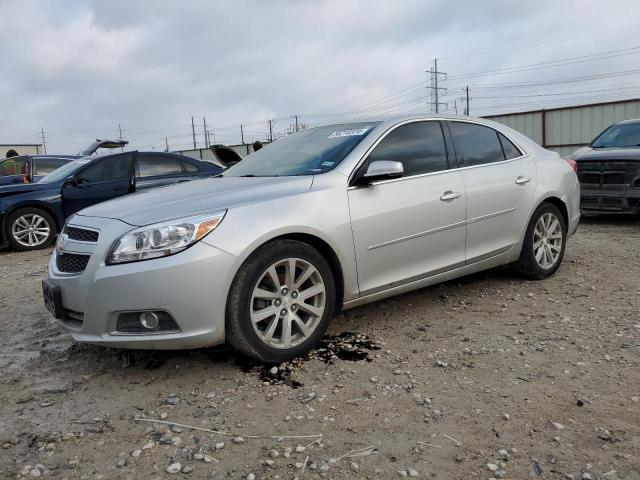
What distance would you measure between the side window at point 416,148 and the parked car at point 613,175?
477cm

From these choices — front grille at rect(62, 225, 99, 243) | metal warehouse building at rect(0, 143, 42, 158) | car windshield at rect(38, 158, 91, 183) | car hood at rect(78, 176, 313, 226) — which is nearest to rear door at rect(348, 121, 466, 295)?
car hood at rect(78, 176, 313, 226)

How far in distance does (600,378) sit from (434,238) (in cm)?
140

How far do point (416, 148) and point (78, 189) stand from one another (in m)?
5.72

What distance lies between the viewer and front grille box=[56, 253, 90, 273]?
123 inches

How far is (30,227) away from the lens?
8516mm

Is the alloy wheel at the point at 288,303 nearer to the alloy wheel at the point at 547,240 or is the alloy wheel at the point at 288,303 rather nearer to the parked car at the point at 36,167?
the alloy wheel at the point at 547,240

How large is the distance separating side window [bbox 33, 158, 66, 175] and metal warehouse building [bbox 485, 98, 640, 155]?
13144 millimetres

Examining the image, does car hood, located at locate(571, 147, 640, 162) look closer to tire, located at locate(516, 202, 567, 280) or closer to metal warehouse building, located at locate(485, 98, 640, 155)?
tire, located at locate(516, 202, 567, 280)

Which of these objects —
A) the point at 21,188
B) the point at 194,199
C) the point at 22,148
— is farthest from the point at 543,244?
the point at 22,148

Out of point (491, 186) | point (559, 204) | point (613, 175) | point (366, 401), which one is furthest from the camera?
point (613, 175)

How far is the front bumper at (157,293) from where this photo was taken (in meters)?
2.89

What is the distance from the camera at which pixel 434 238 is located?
13.0 ft

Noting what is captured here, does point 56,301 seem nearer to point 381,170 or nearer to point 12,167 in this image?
point 381,170

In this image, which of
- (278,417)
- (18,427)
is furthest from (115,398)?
(278,417)
